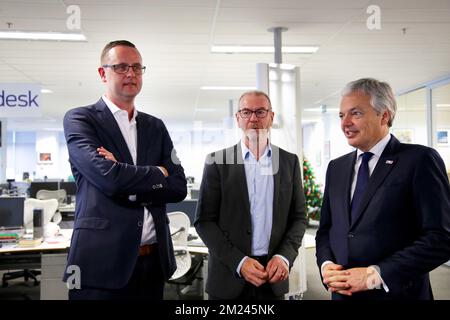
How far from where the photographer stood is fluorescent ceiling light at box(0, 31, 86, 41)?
478cm

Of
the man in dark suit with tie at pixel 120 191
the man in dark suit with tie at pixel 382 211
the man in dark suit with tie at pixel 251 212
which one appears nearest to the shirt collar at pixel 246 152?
the man in dark suit with tie at pixel 251 212

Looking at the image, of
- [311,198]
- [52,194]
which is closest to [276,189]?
[52,194]

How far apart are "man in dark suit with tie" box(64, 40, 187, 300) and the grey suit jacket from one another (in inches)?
7.8

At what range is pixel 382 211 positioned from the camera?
1495 millimetres

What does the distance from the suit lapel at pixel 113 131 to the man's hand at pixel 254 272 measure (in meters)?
0.66

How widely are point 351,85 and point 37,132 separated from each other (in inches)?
700

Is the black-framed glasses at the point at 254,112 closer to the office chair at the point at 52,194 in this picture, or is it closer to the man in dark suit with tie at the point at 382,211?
the man in dark suit with tie at the point at 382,211

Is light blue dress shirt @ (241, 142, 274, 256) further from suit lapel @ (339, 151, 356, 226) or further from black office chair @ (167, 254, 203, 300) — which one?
black office chair @ (167, 254, 203, 300)

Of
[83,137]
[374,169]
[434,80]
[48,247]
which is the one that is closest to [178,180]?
[83,137]

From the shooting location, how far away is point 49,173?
17.5 meters

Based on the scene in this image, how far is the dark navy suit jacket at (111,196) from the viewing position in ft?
5.19

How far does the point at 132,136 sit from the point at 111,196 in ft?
0.97

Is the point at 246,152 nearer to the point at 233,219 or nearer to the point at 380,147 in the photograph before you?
the point at 233,219
